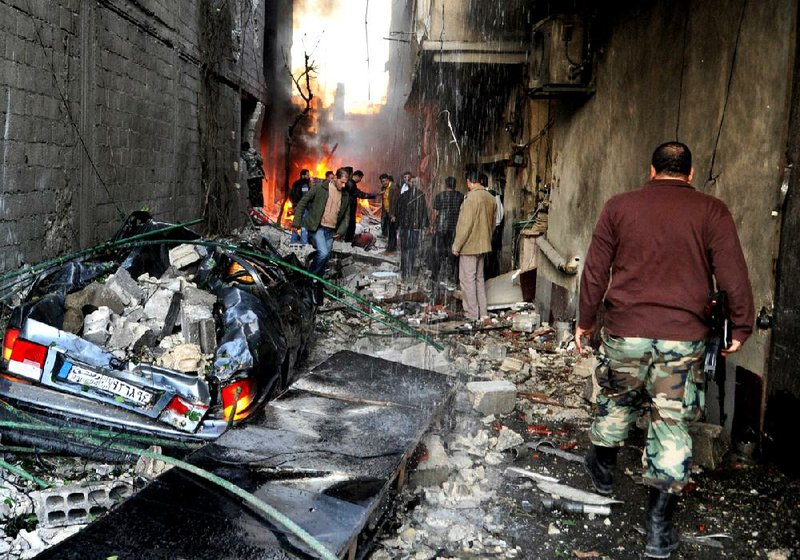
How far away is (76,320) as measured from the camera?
422 cm

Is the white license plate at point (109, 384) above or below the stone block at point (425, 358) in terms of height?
above

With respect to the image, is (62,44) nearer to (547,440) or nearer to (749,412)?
(547,440)

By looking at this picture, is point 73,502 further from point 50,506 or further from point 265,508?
point 265,508

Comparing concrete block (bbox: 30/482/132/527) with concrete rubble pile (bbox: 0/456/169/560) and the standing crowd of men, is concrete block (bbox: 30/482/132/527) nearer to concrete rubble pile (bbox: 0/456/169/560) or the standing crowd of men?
concrete rubble pile (bbox: 0/456/169/560)

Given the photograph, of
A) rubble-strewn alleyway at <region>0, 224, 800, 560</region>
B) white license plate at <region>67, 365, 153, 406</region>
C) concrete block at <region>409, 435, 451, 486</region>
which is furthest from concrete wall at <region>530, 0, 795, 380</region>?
white license plate at <region>67, 365, 153, 406</region>

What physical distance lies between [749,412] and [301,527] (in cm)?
332

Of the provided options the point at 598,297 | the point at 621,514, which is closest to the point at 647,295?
the point at 598,297

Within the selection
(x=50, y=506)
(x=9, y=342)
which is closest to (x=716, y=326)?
(x=50, y=506)

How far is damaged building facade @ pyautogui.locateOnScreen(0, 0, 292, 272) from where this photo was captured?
20.5ft

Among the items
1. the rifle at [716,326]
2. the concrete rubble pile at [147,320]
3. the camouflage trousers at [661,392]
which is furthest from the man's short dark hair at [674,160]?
the concrete rubble pile at [147,320]

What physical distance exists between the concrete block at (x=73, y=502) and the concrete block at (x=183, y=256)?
2159 mm

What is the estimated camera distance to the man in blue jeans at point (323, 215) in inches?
420

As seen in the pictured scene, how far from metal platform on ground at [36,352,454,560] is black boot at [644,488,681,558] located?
132 centimetres

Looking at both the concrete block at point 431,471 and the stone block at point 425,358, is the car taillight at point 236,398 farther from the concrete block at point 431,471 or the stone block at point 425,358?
the stone block at point 425,358
